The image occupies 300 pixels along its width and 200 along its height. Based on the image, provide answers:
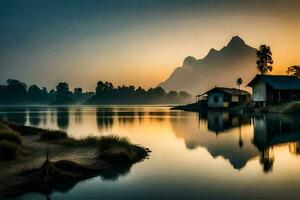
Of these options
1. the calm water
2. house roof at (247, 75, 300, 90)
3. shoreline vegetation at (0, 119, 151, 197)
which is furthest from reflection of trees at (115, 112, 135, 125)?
shoreline vegetation at (0, 119, 151, 197)

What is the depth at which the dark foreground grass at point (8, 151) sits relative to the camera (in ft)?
77.9

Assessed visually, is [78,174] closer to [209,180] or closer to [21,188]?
[21,188]

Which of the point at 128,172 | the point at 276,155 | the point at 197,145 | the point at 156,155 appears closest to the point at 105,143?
the point at 156,155

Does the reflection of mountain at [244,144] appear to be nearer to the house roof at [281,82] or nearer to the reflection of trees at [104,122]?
the reflection of trees at [104,122]

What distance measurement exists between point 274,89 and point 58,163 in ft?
259

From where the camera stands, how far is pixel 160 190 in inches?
738

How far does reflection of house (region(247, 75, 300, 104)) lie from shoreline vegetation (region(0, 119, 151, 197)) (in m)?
68.1

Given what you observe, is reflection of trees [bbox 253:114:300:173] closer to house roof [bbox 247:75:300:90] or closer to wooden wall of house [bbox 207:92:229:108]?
house roof [bbox 247:75:300:90]

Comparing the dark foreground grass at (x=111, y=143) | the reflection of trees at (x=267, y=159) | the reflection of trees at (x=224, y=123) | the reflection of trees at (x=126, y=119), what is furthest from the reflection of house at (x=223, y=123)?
the dark foreground grass at (x=111, y=143)

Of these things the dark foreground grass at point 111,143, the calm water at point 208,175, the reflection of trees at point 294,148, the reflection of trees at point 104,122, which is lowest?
the calm water at point 208,175

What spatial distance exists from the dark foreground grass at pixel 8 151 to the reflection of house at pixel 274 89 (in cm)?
7777

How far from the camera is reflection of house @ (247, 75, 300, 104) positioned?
93250mm

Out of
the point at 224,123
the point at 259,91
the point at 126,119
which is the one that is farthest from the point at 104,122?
the point at 259,91

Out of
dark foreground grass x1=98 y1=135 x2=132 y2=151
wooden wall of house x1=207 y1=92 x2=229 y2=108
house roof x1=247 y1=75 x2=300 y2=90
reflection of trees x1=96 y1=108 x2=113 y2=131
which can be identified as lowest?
reflection of trees x1=96 y1=108 x2=113 y2=131
